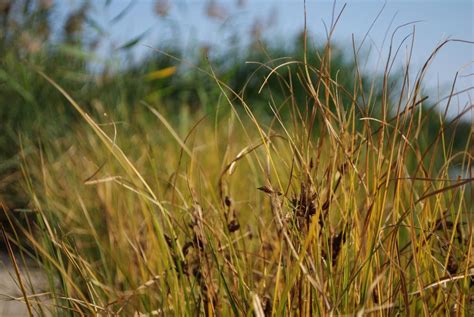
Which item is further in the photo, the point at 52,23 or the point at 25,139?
the point at 52,23

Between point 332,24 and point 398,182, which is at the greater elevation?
point 332,24

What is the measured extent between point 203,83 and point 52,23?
4.09 ft

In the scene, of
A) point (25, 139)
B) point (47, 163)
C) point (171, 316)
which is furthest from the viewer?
point (25, 139)

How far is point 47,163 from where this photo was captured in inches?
150

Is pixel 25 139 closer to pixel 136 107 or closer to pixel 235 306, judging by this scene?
pixel 136 107

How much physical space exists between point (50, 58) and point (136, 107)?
0.76m

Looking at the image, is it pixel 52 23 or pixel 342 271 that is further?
pixel 52 23

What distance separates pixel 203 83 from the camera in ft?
18.9

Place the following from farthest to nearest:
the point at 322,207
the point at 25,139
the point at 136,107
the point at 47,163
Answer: the point at 136,107
the point at 25,139
the point at 47,163
the point at 322,207

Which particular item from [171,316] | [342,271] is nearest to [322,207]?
[342,271]

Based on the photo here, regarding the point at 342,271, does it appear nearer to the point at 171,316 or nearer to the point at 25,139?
the point at 171,316

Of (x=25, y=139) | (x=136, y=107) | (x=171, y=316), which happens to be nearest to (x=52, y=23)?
(x=136, y=107)

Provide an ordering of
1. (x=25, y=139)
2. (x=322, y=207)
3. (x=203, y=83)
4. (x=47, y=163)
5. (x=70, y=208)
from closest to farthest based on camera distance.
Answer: (x=322, y=207), (x=70, y=208), (x=47, y=163), (x=25, y=139), (x=203, y=83)

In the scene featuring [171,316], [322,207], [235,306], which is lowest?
[171,316]
